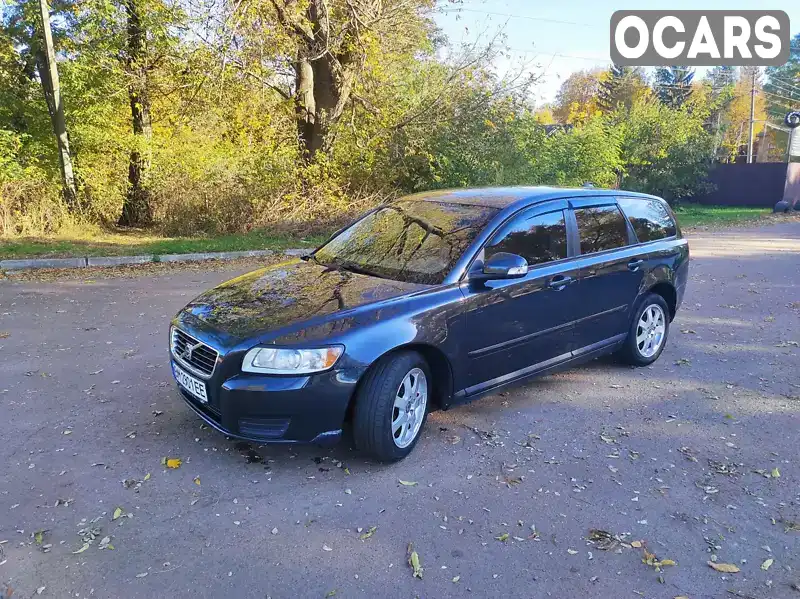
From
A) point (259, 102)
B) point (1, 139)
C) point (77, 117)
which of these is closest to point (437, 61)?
point (259, 102)

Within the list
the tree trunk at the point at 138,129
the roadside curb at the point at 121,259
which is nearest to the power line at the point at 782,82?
the tree trunk at the point at 138,129

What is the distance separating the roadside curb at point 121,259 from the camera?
34.1ft

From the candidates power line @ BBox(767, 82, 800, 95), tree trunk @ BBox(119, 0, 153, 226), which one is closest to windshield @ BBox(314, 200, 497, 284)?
tree trunk @ BBox(119, 0, 153, 226)

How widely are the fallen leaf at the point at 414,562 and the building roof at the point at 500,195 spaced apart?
2.52 metres

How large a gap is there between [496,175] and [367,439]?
1330 centimetres

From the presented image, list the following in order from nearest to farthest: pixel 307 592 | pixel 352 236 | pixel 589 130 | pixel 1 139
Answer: pixel 307 592 < pixel 352 236 < pixel 1 139 < pixel 589 130

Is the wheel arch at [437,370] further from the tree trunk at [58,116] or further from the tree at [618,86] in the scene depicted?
the tree at [618,86]

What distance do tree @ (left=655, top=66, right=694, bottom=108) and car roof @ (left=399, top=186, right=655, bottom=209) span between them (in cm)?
5867

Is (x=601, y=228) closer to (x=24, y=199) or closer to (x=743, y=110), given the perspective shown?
(x=24, y=199)

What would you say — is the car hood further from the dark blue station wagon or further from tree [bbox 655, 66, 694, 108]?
tree [bbox 655, 66, 694, 108]

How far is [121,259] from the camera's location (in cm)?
1109

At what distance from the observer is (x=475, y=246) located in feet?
13.7

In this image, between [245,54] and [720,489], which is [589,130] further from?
[720,489]

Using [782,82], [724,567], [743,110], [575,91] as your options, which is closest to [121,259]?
[724,567]
